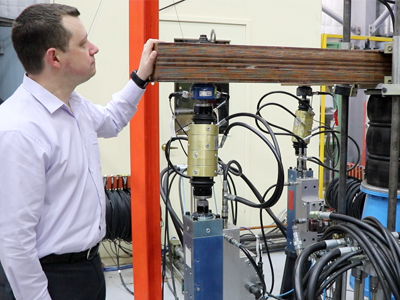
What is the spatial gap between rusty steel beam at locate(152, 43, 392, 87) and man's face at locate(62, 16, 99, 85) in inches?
19.3

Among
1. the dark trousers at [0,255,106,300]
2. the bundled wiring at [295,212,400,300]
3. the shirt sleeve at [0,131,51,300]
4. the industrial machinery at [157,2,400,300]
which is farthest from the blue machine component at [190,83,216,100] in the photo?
the dark trousers at [0,255,106,300]

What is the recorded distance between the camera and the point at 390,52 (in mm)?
916

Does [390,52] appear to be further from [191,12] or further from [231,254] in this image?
[191,12]

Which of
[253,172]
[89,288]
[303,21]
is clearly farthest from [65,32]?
[303,21]

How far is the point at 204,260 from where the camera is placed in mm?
930

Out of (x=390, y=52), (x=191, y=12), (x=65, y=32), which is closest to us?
(x=390, y=52)

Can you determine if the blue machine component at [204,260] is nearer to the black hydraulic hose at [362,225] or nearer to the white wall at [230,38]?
the black hydraulic hose at [362,225]

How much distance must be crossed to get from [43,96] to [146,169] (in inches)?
24.0

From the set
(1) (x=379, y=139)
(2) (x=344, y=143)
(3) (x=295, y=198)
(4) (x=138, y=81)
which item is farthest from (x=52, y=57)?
(3) (x=295, y=198)

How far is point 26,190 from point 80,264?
0.36 metres

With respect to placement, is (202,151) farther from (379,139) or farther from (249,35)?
(249,35)

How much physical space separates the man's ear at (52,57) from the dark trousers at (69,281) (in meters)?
0.62

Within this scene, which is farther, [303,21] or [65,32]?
[303,21]

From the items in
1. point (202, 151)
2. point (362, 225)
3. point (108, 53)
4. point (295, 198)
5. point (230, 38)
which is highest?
point (230, 38)
